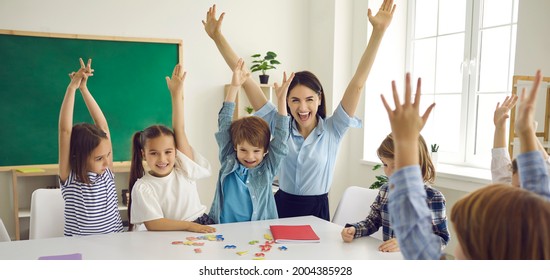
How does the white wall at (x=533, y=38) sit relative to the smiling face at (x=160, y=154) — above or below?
above

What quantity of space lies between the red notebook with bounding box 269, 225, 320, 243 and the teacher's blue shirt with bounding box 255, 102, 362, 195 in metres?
0.33

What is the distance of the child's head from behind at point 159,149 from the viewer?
6.17 ft

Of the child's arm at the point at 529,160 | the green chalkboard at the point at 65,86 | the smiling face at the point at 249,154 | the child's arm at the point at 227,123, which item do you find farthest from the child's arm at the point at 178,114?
the green chalkboard at the point at 65,86

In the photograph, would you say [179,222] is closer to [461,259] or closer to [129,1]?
[461,259]

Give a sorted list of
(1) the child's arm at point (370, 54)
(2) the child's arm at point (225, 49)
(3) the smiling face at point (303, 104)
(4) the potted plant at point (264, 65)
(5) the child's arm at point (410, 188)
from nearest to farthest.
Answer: (5) the child's arm at point (410, 188) < (1) the child's arm at point (370, 54) < (3) the smiling face at point (303, 104) < (2) the child's arm at point (225, 49) < (4) the potted plant at point (264, 65)

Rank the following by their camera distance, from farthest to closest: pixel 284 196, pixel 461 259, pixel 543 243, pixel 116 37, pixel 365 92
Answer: pixel 365 92 → pixel 116 37 → pixel 284 196 → pixel 461 259 → pixel 543 243

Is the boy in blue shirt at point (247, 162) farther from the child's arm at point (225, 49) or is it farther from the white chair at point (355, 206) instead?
the white chair at point (355, 206)

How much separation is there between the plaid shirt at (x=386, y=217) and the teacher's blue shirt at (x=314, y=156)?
1.29 feet

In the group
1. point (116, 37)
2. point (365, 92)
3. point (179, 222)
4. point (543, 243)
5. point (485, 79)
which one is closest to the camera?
point (543, 243)

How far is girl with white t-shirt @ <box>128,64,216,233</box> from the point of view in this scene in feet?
5.80
